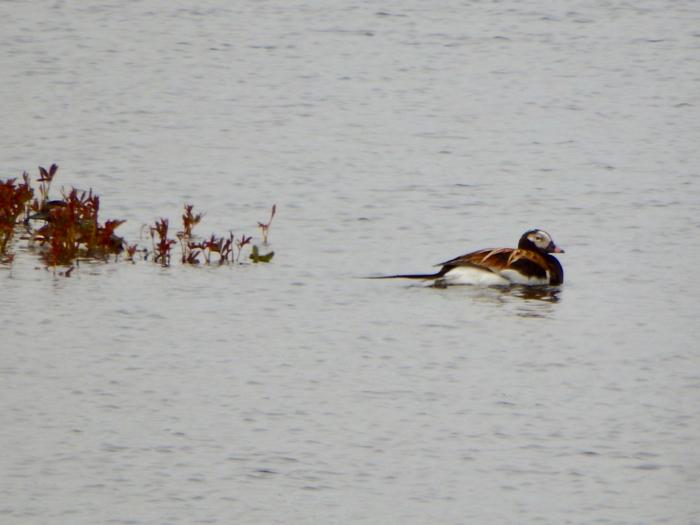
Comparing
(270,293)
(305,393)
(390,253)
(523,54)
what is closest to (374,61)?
(523,54)

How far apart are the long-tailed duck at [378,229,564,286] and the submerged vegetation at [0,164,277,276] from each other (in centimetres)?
149

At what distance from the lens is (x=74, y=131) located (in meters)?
18.4

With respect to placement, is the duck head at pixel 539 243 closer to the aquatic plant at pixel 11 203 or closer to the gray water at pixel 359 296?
the gray water at pixel 359 296

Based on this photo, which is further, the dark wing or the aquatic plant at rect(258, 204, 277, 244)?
the aquatic plant at rect(258, 204, 277, 244)

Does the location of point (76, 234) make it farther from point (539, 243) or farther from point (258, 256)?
point (539, 243)

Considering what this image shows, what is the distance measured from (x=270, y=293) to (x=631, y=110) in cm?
979

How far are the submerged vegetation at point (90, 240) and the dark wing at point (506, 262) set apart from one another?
1.65m

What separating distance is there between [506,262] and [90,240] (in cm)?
344

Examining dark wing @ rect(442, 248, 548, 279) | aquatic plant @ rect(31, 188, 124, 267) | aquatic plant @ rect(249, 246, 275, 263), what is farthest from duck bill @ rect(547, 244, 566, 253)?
aquatic plant @ rect(31, 188, 124, 267)

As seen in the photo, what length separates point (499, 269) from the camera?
1231cm

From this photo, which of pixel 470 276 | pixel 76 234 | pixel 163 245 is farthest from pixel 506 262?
pixel 76 234

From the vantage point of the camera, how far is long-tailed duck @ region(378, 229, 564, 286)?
1218cm

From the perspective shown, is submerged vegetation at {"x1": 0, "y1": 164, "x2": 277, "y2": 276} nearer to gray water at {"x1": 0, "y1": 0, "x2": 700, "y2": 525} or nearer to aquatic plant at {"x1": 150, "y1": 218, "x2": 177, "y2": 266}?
aquatic plant at {"x1": 150, "y1": 218, "x2": 177, "y2": 266}

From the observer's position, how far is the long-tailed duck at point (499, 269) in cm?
1218
